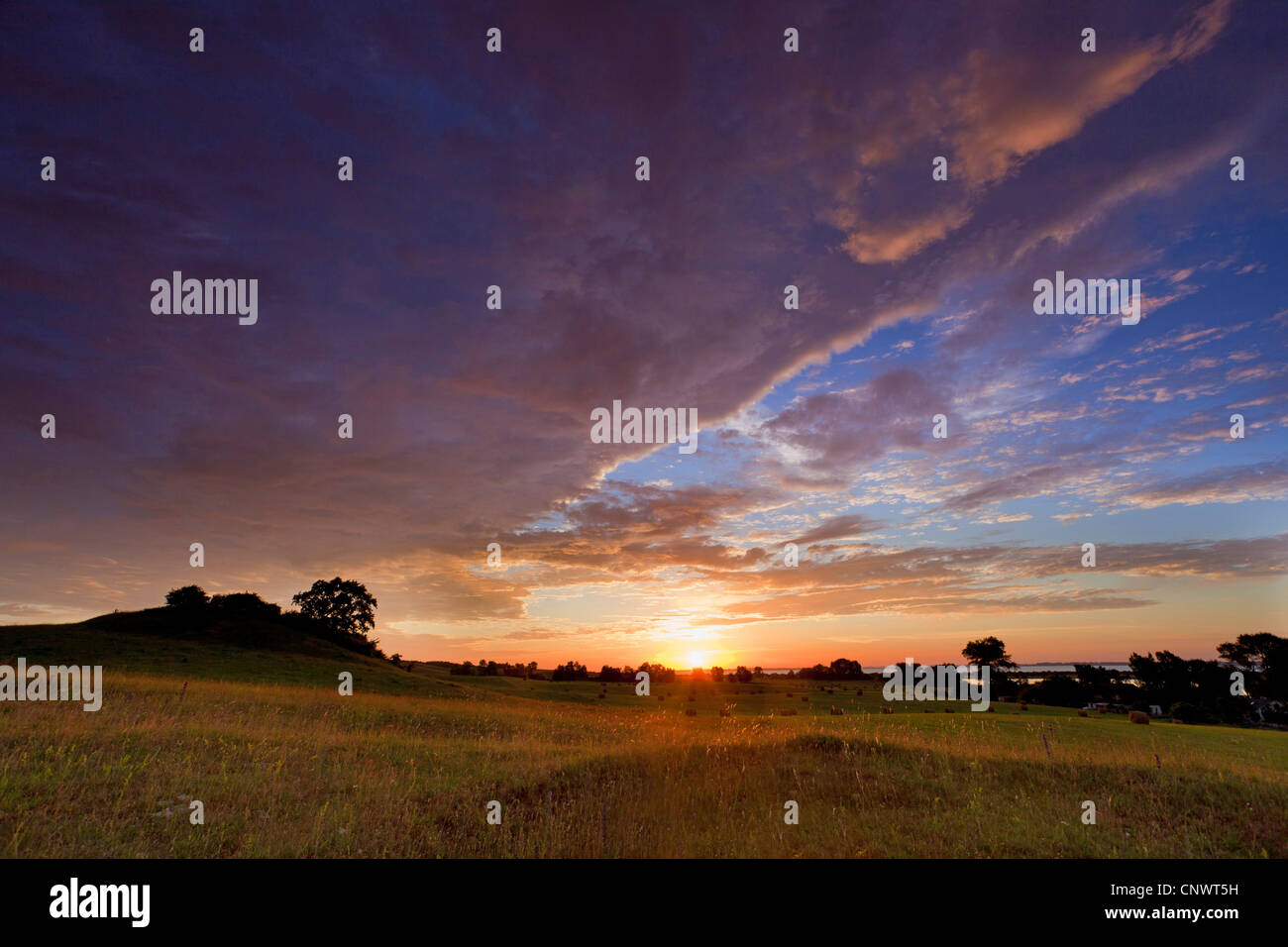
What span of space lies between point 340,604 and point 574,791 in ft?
342

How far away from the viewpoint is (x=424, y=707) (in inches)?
1387

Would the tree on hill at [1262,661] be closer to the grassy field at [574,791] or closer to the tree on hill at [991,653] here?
the tree on hill at [991,653]

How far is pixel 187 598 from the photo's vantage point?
75.5 meters

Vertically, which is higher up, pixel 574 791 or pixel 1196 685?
pixel 574 791

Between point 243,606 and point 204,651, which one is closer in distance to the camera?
point 204,651

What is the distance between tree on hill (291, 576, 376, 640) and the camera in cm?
10312

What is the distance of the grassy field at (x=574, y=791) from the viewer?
39.0 feet

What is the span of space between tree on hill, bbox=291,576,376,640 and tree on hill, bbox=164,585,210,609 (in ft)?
83.8

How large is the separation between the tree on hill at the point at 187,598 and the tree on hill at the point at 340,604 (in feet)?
83.8

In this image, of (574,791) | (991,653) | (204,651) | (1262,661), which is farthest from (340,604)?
(1262,661)

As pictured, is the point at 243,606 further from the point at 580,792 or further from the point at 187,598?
the point at 580,792

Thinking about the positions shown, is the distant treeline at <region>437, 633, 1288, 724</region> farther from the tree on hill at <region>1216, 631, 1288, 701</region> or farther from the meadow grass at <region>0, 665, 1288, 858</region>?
the meadow grass at <region>0, 665, 1288, 858</region>

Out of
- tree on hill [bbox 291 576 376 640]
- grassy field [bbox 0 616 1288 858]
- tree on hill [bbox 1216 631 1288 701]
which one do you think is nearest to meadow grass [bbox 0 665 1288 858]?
grassy field [bbox 0 616 1288 858]
